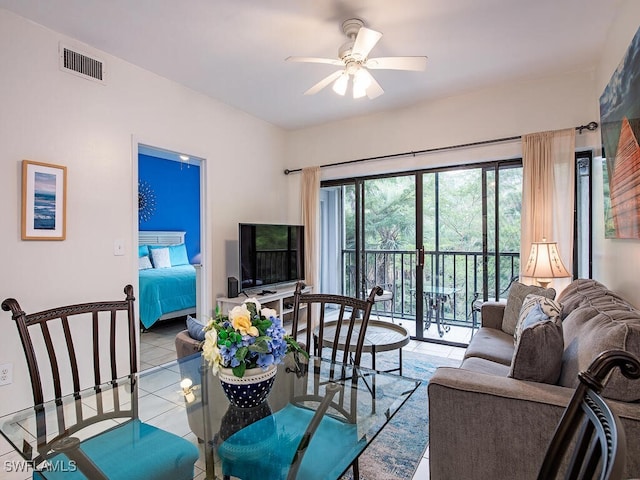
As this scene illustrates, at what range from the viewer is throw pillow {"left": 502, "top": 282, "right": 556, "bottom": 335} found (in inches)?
105

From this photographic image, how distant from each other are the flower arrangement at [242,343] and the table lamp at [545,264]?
97.9 inches

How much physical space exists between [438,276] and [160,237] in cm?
472

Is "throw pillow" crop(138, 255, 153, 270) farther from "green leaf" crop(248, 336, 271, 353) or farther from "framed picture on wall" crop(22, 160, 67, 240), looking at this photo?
"green leaf" crop(248, 336, 271, 353)

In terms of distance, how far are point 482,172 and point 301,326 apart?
281cm

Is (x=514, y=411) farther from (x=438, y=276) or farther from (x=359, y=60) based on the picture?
(x=438, y=276)

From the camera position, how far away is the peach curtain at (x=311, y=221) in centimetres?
452

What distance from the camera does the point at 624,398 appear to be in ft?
3.92

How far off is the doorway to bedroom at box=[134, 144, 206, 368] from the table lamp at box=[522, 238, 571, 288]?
3139 mm

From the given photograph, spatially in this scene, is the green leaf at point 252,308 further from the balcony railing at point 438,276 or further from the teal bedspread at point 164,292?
the teal bedspread at point 164,292

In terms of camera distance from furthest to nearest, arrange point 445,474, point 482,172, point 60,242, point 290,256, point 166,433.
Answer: point 290,256, point 482,172, point 60,242, point 445,474, point 166,433

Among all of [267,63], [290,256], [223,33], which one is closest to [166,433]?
[223,33]

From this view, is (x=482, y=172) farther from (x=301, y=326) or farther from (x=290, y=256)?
(x=301, y=326)

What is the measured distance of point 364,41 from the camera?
210 centimetres

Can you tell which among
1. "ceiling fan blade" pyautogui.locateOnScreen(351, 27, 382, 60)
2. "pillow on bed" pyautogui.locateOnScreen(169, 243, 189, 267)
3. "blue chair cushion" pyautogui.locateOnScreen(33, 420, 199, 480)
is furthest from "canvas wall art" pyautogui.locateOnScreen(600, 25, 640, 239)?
"pillow on bed" pyautogui.locateOnScreen(169, 243, 189, 267)
